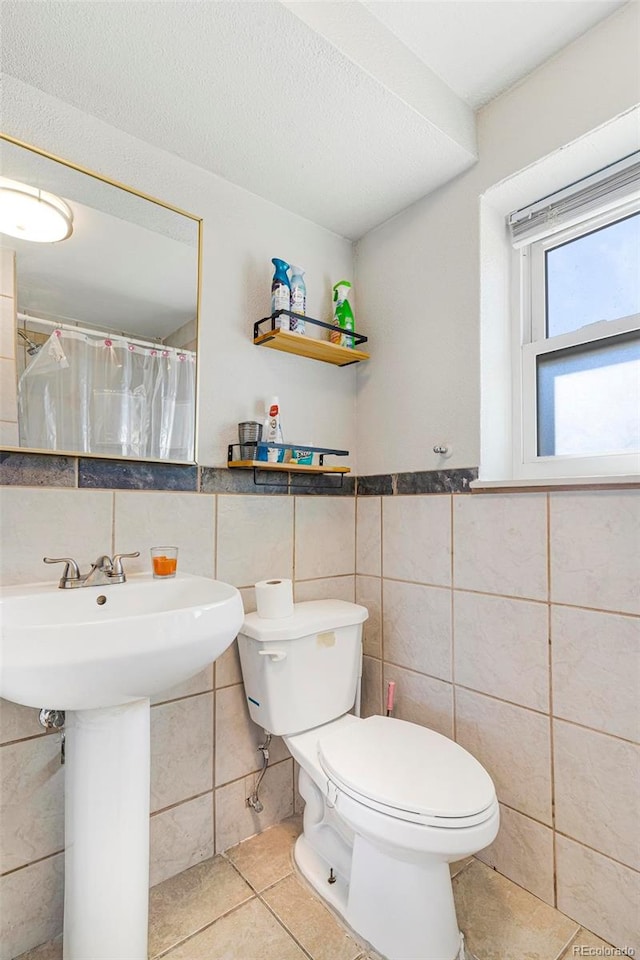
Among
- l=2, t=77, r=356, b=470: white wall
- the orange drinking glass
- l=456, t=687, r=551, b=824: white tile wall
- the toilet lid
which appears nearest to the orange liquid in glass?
the orange drinking glass

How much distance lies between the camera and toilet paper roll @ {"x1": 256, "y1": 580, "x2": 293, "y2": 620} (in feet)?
4.62

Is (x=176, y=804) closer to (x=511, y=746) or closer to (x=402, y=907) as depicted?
(x=402, y=907)

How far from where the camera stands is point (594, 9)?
45.0 inches

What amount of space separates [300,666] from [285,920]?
59 centimetres

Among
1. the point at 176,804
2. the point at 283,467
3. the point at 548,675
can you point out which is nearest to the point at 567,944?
the point at 548,675

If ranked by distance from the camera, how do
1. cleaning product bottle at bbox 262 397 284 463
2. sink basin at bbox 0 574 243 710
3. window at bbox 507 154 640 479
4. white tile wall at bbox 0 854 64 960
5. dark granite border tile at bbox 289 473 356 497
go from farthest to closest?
1. dark granite border tile at bbox 289 473 356 497
2. cleaning product bottle at bbox 262 397 284 463
3. window at bbox 507 154 640 479
4. white tile wall at bbox 0 854 64 960
5. sink basin at bbox 0 574 243 710

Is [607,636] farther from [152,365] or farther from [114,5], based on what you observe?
[114,5]

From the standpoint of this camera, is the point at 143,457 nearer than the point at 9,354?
No

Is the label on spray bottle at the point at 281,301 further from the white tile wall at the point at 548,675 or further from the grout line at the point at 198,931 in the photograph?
the grout line at the point at 198,931

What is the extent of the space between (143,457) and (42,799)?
0.85 meters

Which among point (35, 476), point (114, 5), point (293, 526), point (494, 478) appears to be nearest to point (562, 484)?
point (494, 478)

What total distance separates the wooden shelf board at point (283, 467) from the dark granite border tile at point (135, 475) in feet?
0.43

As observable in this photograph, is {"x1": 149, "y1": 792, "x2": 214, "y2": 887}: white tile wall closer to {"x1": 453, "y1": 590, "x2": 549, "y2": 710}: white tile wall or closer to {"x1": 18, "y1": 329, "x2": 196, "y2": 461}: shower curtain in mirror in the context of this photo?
{"x1": 453, "y1": 590, "x2": 549, "y2": 710}: white tile wall

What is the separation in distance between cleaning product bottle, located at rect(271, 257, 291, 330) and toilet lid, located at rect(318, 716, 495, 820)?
1194mm
